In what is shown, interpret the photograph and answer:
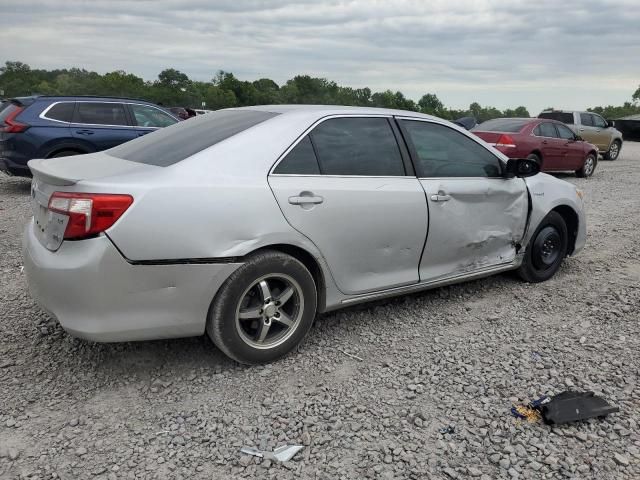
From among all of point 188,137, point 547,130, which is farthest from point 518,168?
point 547,130

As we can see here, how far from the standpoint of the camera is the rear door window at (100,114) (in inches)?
360

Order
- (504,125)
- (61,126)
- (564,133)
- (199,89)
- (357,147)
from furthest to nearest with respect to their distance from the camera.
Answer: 1. (199,89)
2. (564,133)
3. (504,125)
4. (61,126)
5. (357,147)

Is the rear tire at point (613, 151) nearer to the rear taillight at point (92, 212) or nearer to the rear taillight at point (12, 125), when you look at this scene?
the rear taillight at point (12, 125)

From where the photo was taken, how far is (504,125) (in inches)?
486

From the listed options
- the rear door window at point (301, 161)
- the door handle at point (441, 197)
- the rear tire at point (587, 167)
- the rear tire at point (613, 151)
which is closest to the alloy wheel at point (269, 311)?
the rear door window at point (301, 161)

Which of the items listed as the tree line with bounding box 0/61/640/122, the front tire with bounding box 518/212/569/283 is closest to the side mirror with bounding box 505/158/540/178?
the front tire with bounding box 518/212/569/283

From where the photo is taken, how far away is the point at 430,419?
2828 millimetres

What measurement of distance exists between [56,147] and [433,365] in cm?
766

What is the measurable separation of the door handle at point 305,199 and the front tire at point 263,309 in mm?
319

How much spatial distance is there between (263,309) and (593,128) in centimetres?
1810

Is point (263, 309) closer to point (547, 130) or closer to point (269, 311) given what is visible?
point (269, 311)

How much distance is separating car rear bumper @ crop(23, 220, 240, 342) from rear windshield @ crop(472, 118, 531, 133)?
33.9ft

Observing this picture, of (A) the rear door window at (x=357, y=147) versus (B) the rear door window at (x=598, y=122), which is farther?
(B) the rear door window at (x=598, y=122)

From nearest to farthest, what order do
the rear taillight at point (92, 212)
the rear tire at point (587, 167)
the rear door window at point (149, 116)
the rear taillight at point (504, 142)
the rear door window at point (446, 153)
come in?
the rear taillight at point (92, 212) < the rear door window at point (446, 153) < the rear door window at point (149, 116) < the rear taillight at point (504, 142) < the rear tire at point (587, 167)
